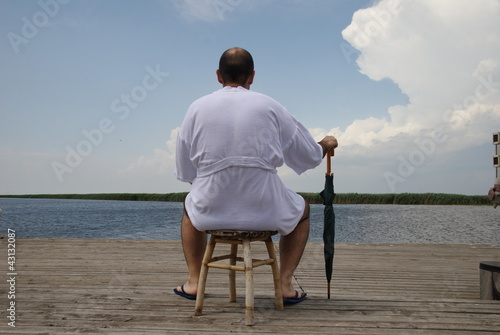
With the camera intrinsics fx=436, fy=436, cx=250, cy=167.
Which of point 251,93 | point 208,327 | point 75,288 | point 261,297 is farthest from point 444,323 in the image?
point 75,288

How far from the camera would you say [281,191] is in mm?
1806

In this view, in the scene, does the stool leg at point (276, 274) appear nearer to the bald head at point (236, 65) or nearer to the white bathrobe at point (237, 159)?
the white bathrobe at point (237, 159)

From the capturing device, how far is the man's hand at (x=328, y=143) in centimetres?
201

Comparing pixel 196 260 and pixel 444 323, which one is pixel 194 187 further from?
pixel 444 323

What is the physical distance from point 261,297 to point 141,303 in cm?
58

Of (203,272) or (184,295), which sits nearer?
(203,272)

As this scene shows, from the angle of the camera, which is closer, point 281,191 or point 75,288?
point 281,191

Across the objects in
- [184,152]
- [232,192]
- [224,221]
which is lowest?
[224,221]

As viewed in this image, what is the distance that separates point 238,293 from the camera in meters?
2.38

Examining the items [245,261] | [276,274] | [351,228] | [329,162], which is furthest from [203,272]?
[351,228]

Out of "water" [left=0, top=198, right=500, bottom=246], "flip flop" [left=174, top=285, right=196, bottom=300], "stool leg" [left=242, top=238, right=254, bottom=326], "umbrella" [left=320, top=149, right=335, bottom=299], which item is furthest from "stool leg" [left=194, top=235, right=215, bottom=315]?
"water" [left=0, top=198, right=500, bottom=246]

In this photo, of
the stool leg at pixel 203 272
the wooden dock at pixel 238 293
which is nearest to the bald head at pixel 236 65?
the stool leg at pixel 203 272

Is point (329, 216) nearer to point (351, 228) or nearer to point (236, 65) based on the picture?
point (236, 65)

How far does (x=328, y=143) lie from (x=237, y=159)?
535mm
